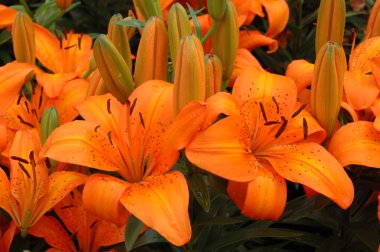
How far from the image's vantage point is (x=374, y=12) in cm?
116

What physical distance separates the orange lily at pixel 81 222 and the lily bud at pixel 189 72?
22 cm

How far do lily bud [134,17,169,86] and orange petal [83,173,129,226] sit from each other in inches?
7.6

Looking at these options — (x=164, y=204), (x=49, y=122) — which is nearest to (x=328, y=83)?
(x=164, y=204)

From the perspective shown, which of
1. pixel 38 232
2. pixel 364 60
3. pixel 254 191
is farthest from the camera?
pixel 364 60

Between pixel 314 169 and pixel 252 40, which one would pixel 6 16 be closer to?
pixel 252 40

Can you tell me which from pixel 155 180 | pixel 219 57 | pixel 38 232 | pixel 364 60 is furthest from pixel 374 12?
pixel 38 232

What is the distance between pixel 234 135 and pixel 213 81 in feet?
0.33

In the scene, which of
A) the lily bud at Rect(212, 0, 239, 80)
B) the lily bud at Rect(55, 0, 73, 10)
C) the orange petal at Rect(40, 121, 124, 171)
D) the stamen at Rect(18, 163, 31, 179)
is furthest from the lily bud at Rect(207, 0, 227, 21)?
the lily bud at Rect(55, 0, 73, 10)

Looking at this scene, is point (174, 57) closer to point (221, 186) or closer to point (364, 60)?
point (221, 186)

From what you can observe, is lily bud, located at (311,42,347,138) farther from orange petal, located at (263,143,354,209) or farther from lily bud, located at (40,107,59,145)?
lily bud, located at (40,107,59,145)

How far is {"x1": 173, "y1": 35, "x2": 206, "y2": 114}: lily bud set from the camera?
85 cm

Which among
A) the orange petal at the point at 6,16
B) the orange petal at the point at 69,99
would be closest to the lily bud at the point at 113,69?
the orange petal at the point at 69,99

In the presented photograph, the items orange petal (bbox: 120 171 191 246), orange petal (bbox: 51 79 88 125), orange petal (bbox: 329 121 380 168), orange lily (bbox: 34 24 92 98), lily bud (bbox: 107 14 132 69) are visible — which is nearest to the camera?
orange petal (bbox: 120 171 191 246)

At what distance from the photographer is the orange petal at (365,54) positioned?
3.59 ft
